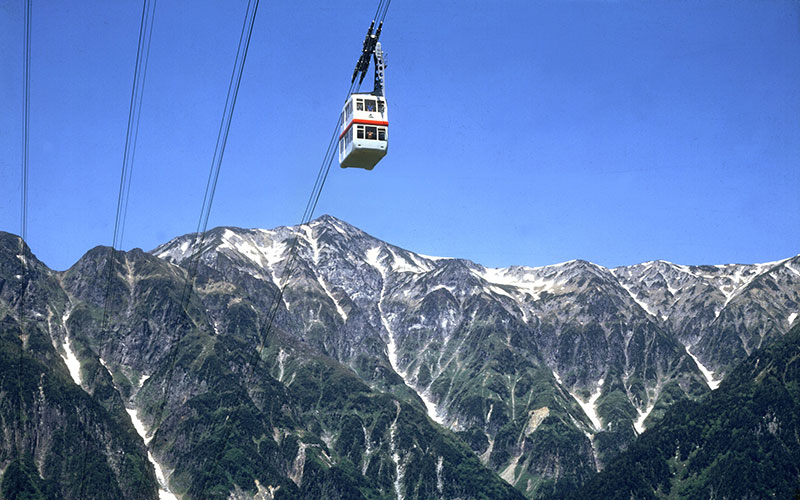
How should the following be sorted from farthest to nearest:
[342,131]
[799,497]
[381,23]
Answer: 1. [799,497]
2. [342,131]
3. [381,23]

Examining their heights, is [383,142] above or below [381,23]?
below

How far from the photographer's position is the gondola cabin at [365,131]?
303 ft

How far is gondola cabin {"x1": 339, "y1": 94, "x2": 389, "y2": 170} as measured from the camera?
92.3 meters

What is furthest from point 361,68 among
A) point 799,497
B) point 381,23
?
point 799,497

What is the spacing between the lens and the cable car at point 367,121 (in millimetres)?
92250

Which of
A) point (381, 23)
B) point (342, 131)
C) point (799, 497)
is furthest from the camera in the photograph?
point (799, 497)

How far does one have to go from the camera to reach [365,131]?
92.6 m

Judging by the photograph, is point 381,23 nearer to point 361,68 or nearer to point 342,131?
point 361,68

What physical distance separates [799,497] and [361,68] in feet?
241

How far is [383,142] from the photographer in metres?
92.8

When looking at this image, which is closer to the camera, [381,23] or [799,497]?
[381,23]

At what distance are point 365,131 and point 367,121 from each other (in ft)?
3.72

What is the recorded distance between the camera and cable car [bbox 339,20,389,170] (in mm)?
92250

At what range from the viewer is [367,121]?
93062 mm
